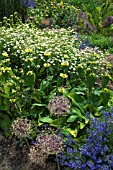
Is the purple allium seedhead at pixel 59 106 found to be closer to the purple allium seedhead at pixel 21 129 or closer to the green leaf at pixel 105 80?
the purple allium seedhead at pixel 21 129

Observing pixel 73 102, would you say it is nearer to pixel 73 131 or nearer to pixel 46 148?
pixel 73 131

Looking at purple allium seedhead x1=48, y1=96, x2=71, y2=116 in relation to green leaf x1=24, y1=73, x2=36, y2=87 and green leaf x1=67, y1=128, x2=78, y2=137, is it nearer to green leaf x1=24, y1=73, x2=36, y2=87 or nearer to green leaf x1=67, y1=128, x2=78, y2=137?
green leaf x1=67, y1=128, x2=78, y2=137

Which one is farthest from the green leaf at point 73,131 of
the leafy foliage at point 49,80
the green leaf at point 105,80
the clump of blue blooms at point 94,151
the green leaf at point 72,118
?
the green leaf at point 105,80

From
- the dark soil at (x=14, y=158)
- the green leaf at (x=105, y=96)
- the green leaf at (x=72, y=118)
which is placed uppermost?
the green leaf at (x=105, y=96)

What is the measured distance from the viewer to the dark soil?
4164 millimetres

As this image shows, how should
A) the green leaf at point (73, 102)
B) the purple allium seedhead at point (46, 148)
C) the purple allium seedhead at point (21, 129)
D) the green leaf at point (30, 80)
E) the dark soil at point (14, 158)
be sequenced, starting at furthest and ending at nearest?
the green leaf at point (30, 80), the green leaf at point (73, 102), the dark soil at point (14, 158), the purple allium seedhead at point (21, 129), the purple allium seedhead at point (46, 148)

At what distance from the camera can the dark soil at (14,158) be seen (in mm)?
4164

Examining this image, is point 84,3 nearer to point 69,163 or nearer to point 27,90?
point 27,90

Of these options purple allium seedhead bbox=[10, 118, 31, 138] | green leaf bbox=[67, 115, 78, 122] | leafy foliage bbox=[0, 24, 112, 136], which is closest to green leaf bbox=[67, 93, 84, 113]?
leafy foliage bbox=[0, 24, 112, 136]

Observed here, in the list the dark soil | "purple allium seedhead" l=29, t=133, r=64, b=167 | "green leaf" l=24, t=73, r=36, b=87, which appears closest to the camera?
"purple allium seedhead" l=29, t=133, r=64, b=167

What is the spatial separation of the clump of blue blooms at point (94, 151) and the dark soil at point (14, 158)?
1.08ft

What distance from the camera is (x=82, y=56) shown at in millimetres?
5305

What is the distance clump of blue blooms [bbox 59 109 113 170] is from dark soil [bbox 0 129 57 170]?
329 mm

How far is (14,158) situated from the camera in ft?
14.1
